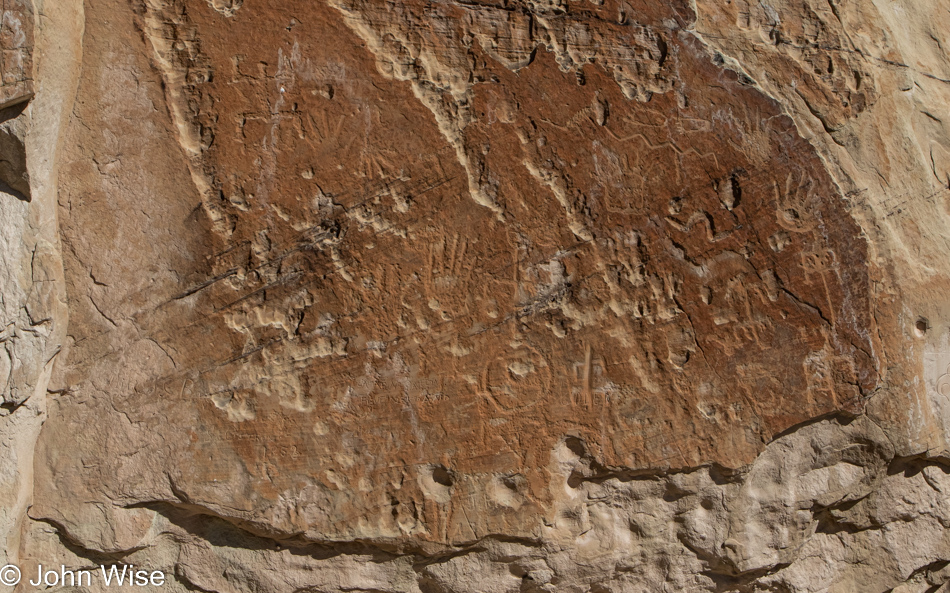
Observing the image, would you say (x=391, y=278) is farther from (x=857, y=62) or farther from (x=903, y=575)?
(x=903, y=575)

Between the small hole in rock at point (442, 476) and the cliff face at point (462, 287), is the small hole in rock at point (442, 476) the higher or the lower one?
the lower one

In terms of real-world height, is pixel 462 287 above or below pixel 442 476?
above

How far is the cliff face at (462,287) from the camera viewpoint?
2406 millimetres

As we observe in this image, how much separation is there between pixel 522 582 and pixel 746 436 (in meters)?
1.00

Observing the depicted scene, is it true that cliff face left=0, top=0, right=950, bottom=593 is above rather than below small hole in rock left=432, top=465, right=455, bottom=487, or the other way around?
above

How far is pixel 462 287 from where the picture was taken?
2.50m

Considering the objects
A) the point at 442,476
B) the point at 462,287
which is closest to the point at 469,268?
the point at 462,287

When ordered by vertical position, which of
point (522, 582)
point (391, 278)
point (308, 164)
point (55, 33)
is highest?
point (55, 33)

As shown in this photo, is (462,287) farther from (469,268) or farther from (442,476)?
(442,476)

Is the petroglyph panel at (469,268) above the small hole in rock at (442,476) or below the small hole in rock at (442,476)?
above

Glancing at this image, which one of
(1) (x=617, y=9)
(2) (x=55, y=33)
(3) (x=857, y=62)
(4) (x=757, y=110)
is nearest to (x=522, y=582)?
(4) (x=757, y=110)

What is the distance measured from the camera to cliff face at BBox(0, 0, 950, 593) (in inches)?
94.7

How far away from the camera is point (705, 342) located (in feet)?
8.30

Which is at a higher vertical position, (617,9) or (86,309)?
(617,9)
